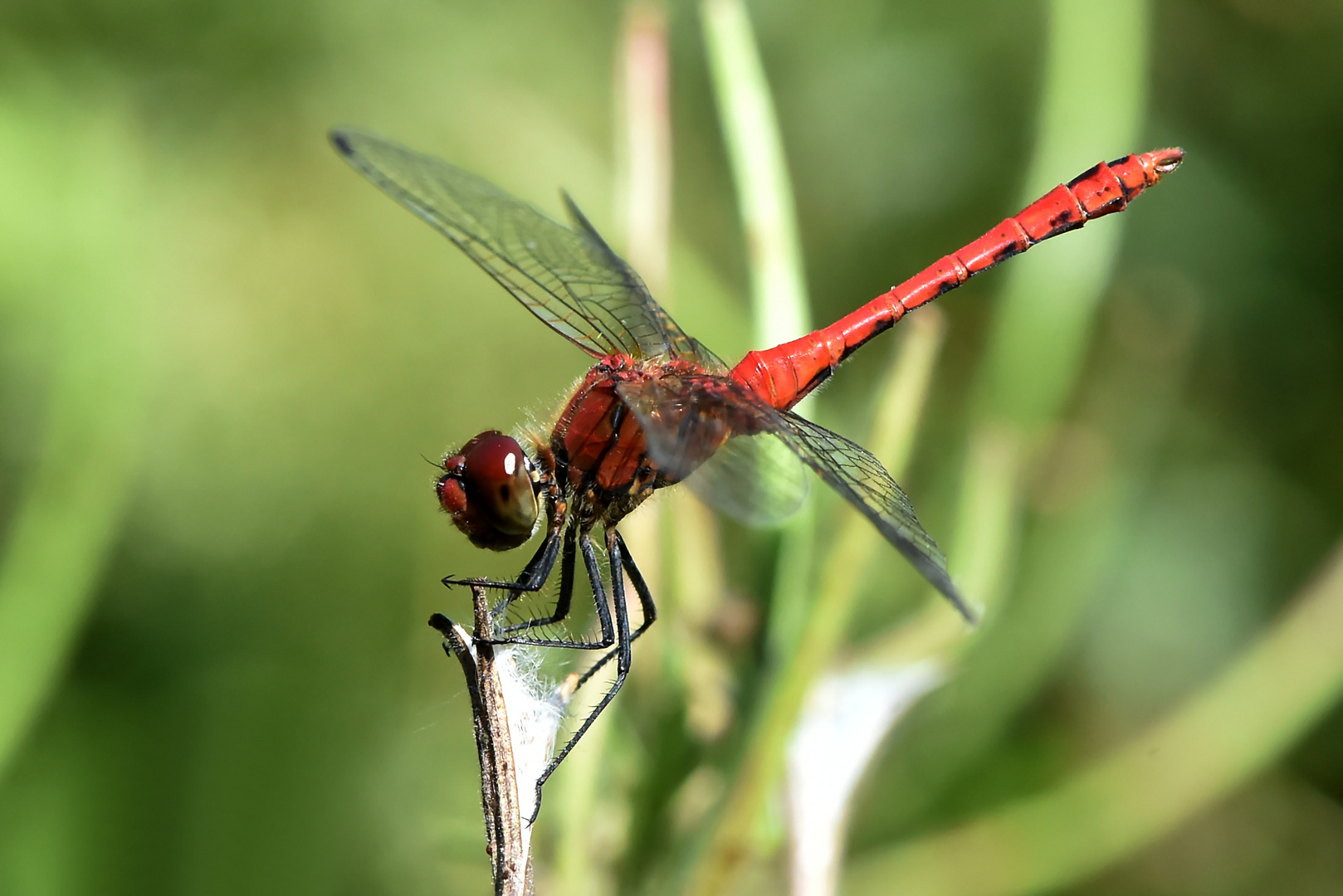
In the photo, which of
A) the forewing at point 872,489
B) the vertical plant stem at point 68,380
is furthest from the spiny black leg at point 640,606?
the vertical plant stem at point 68,380

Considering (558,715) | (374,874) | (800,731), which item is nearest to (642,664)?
(800,731)

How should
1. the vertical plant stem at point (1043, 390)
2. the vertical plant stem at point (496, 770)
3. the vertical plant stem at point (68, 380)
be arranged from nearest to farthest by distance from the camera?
the vertical plant stem at point (496, 770) → the vertical plant stem at point (68, 380) → the vertical plant stem at point (1043, 390)

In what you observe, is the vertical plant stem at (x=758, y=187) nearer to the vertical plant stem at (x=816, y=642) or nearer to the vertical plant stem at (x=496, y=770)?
the vertical plant stem at (x=816, y=642)

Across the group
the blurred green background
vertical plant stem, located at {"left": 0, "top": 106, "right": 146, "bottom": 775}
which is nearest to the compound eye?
the blurred green background

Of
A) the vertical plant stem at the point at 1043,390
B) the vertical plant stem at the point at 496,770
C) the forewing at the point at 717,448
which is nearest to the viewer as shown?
the vertical plant stem at the point at 496,770

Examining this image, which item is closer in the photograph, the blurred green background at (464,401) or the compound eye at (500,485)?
the compound eye at (500,485)

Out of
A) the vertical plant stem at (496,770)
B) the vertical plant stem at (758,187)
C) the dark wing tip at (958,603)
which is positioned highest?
the vertical plant stem at (758,187)
